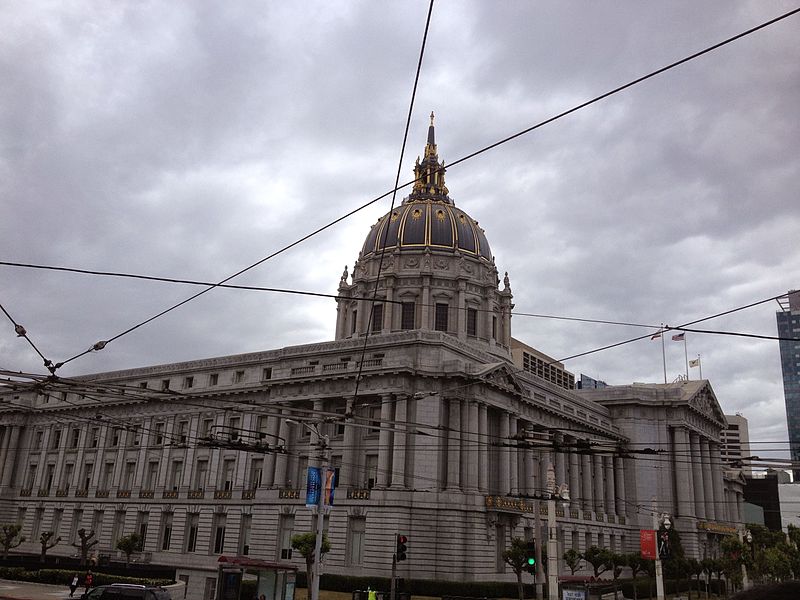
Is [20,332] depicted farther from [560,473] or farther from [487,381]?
[560,473]

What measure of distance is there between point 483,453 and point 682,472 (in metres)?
39.9

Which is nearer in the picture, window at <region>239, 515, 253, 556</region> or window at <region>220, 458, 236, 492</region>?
window at <region>239, 515, 253, 556</region>

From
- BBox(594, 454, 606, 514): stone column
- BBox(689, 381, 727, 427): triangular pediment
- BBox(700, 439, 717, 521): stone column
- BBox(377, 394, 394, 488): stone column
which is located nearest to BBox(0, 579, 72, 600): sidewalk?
BBox(377, 394, 394, 488): stone column

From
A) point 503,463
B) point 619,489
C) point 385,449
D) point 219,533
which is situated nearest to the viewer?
point 385,449

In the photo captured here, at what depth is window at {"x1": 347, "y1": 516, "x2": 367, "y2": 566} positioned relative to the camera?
58562 mm

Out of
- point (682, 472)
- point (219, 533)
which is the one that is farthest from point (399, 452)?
point (682, 472)

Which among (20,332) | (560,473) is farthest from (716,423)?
(20,332)

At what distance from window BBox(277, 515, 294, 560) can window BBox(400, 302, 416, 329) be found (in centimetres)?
3095

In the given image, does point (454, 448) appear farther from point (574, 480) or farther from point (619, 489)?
point (619, 489)

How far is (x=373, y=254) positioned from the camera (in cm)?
9919

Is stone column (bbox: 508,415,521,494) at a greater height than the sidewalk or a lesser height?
greater

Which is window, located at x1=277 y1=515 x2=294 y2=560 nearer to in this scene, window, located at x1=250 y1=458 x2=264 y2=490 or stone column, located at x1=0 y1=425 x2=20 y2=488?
window, located at x1=250 y1=458 x2=264 y2=490

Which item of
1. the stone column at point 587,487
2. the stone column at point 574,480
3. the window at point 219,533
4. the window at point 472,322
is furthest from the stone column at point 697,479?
the window at point 219,533

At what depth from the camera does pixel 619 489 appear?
89125 millimetres
